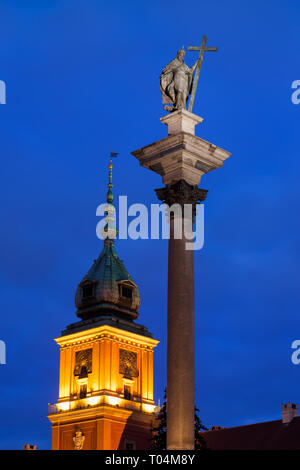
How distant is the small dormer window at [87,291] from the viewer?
78812 millimetres

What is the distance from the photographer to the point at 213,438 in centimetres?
6256

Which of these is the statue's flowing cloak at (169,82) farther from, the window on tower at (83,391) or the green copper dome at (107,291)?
the green copper dome at (107,291)

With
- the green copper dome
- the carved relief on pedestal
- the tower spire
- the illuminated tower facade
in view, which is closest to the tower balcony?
the illuminated tower facade

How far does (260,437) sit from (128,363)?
19.4m

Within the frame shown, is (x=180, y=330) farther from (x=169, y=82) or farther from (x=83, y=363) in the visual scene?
(x=83, y=363)

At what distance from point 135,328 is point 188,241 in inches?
2349

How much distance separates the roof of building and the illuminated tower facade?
33.8 ft

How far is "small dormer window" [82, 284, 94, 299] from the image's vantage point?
78.8 meters

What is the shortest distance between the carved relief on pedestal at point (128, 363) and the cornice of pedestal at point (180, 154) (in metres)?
56.9

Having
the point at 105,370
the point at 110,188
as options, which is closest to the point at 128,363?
the point at 105,370

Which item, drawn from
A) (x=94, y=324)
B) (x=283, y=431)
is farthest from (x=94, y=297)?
(x=283, y=431)

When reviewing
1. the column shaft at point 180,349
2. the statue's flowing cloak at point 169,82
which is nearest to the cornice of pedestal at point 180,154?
the statue's flowing cloak at point 169,82

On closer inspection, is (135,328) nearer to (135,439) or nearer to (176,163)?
(135,439)

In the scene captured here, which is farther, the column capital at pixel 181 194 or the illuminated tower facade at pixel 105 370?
the illuminated tower facade at pixel 105 370
